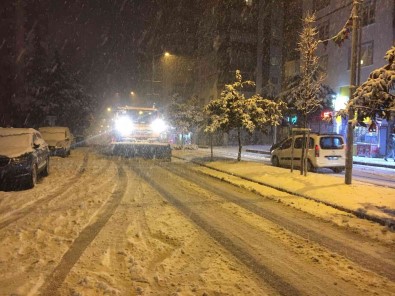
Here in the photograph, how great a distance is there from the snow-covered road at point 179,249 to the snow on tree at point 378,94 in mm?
2516

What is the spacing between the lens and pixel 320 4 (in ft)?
111

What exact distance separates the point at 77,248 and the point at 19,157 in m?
6.13

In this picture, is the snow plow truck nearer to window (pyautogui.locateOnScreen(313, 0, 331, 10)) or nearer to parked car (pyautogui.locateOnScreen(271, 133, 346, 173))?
parked car (pyautogui.locateOnScreen(271, 133, 346, 173))

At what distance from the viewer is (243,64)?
151 ft

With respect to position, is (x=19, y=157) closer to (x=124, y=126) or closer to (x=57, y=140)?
(x=124, y=126)

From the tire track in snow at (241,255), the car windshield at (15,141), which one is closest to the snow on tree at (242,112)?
the car windshield at (15,141)

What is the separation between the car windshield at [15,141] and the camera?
38.5ft

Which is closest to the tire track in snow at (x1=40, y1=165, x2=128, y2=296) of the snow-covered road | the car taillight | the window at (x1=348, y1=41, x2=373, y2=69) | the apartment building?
the snow-covered road

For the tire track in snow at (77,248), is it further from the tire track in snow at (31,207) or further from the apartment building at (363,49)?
the apartment building at (363,49)

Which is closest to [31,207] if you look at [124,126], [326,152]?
[326,152]

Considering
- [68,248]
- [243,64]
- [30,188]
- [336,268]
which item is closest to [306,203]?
[336,268]

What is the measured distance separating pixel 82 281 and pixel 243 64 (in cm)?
4349

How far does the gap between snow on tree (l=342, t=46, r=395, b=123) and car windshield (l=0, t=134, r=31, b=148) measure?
31.1ft

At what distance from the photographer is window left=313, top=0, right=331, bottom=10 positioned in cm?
3303
